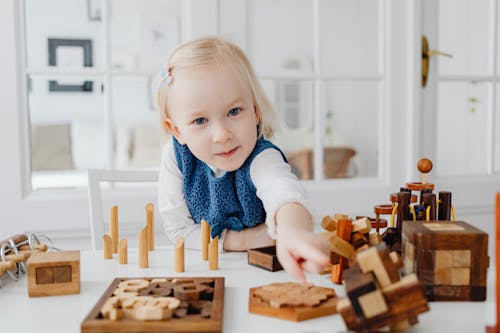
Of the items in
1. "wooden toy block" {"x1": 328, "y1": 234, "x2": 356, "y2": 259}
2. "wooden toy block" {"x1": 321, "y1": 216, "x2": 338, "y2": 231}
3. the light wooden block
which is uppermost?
"wooden toy block" {"x1": 321, "y1": 216, "x2": 338, "y2": 231}

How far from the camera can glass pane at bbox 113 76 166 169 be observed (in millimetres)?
5574

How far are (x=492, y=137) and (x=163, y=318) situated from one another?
192 centimetres

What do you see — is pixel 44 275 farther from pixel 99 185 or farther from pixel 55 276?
pixel 99 185

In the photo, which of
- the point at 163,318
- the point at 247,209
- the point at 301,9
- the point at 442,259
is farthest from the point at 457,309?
the point at 301,9

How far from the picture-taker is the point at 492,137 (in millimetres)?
2105

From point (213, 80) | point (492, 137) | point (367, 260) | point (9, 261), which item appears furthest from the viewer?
point (492, 137)

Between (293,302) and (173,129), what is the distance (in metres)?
0.54

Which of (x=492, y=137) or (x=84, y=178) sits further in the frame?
(x=84, y=178)

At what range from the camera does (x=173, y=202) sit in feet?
3.52

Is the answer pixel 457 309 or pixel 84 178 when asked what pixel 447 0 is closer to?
pixel 84 178

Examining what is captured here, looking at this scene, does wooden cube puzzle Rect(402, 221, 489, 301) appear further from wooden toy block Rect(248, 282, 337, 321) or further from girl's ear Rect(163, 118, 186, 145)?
girl's ear Rect(163, 118, 186, 145)

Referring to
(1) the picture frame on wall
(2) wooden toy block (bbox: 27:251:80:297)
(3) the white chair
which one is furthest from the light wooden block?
(1) the picture frame on wall

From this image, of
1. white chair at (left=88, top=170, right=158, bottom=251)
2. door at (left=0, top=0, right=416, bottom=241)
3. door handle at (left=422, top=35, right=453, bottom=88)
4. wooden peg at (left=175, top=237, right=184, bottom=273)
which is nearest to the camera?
wooden peg at (left=175, top=237, right=184, bottom=273)

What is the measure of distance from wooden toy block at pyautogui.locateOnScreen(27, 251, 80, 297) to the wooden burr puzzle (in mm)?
57
